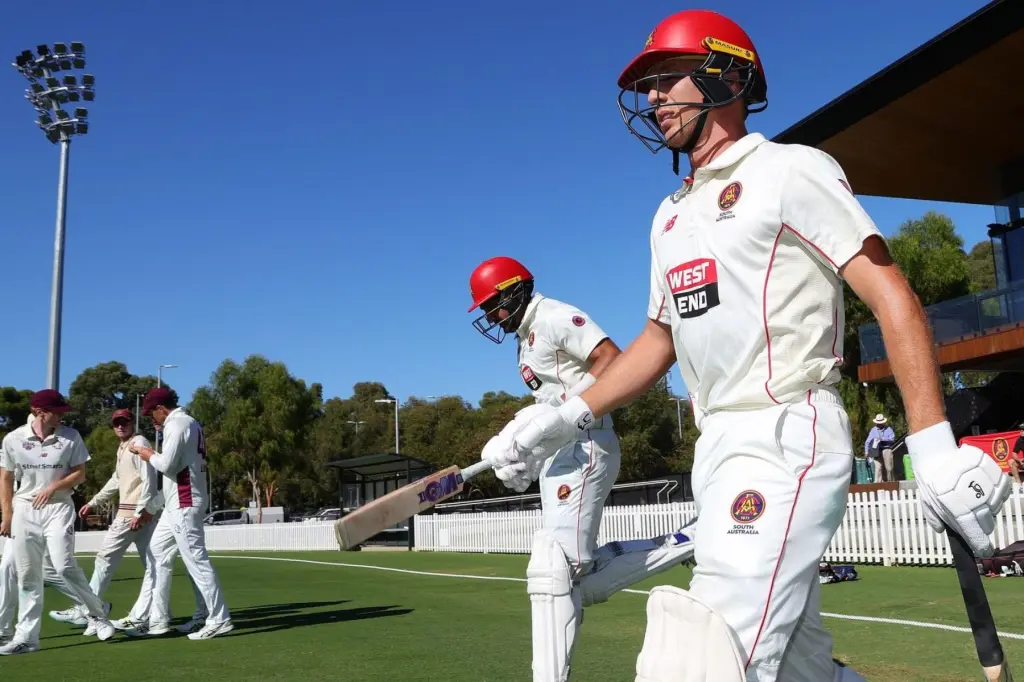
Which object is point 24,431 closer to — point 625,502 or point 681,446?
point 625,502

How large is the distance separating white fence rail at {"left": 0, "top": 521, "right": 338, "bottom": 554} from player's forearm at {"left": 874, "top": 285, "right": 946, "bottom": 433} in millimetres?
28126

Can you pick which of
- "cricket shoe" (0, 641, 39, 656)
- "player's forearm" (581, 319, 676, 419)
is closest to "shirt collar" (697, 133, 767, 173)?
"player's forearm" (581, 319, 676, 419)

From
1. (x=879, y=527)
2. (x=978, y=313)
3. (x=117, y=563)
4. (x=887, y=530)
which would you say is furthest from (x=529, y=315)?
(x=978, y=313)

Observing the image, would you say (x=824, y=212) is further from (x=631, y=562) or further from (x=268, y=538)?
(x=268, y=538)

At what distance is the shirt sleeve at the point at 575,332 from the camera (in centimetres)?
582

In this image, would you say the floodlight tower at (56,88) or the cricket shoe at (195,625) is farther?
the floodlight tower at (56,88)

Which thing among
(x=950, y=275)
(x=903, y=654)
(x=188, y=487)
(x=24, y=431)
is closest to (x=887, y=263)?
(x=903, y=654)

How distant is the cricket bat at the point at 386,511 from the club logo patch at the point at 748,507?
1.66 metres

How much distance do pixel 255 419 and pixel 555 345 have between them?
59822 mm

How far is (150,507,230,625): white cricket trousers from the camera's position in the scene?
9.14m

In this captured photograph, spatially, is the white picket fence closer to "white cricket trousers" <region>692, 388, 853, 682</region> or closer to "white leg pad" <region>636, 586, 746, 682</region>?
"white cricket trousers" <region>692, 388, 853, 682</region>

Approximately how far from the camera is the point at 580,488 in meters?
5.42

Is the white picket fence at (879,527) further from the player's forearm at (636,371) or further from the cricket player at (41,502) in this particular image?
the player's forearm at (636,371)

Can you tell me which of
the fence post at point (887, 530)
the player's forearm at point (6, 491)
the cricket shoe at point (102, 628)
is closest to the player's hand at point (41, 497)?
the player's forearm at point (6, 491)
